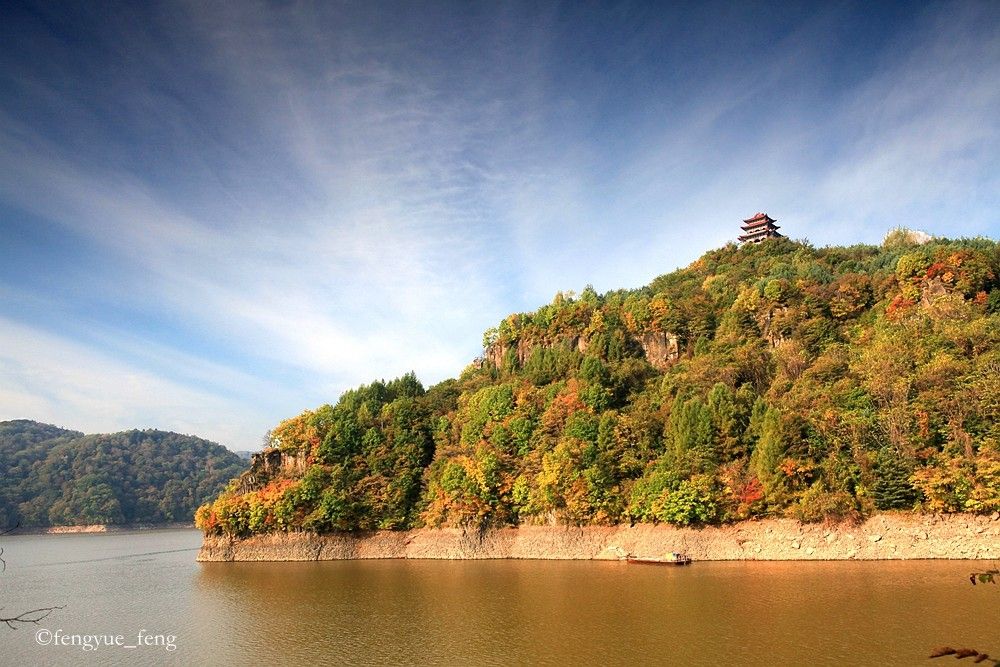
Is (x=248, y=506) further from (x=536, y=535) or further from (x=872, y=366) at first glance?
(x=872, y=366)

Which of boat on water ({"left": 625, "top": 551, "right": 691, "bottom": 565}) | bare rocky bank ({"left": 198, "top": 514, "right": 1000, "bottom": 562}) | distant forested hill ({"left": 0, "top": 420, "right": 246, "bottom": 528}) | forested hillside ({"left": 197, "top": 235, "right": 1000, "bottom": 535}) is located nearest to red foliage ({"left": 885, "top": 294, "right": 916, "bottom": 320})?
forested hillside ({"left": 197, "top": 235, "right": 1000, "bottom": 535})

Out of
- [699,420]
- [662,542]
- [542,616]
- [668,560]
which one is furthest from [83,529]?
[542,616]

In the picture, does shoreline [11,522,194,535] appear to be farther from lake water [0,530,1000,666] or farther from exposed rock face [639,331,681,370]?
exposed rock face [639,331,681,370]

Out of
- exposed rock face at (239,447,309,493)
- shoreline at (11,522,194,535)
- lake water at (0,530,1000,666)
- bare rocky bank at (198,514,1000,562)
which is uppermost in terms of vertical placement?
exposed rock face at (239,447,309,493)

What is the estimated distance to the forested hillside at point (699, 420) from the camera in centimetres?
4859

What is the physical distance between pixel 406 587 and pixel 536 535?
699 inches

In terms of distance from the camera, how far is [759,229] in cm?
11281

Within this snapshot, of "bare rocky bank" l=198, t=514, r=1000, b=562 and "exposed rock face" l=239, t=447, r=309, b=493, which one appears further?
"exposed rock face" l=239, t=447, r=309, b=493

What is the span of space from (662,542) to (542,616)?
76.1ft

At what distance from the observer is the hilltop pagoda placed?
112375 millimetres

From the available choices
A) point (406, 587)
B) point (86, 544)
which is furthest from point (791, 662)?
point (86, 544)

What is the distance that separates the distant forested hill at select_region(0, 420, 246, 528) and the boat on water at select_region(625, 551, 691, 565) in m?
133

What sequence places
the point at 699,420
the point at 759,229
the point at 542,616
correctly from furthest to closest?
1. the point at 759,229
2. the point at 699,420
3. the point at 542,616

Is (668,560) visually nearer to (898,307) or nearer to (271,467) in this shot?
(898,307)
